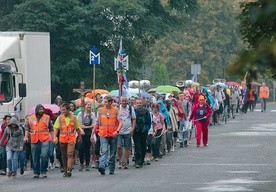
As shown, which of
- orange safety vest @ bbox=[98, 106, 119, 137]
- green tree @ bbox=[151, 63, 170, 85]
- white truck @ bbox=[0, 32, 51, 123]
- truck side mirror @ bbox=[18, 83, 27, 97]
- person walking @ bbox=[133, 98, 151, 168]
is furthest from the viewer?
green tree @ bbox=[151, 63, 170, 85]

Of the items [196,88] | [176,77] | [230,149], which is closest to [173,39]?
[176,77]

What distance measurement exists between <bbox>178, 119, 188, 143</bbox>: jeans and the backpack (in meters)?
7.67

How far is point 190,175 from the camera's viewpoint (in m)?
20.7

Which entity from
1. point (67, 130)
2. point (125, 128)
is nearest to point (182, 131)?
point (125, 128)

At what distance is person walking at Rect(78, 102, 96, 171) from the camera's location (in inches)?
901

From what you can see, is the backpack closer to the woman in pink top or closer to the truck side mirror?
the woman in pink top

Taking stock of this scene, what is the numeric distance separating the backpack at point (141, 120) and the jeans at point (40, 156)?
8.62 feet

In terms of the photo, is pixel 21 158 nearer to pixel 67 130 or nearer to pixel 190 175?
pixel 67 130

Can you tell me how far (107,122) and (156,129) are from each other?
4.44 m

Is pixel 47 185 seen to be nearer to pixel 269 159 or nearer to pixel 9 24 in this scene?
pixel 269 159

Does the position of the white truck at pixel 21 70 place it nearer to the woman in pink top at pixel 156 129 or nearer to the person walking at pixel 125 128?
the woman in pink top at pixel 156 129

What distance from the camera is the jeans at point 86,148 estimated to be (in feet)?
75.0

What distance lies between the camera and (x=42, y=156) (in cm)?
2120

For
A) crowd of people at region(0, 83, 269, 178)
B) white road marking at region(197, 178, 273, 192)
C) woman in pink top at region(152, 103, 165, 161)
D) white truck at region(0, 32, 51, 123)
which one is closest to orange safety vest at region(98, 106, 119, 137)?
crowd of people at region(0, 83, 269, 178)
